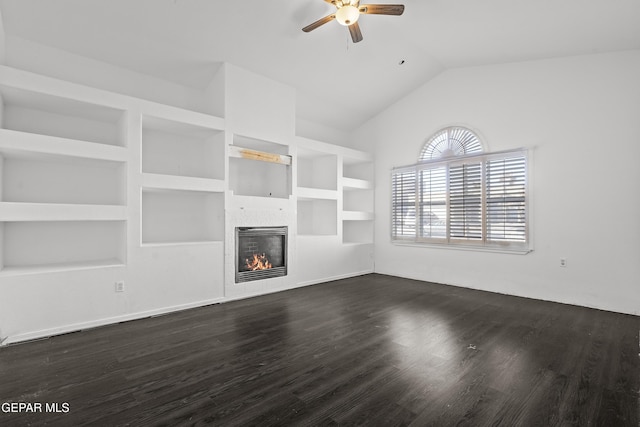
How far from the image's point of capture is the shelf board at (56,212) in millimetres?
3215

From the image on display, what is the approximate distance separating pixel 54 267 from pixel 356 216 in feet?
16.1

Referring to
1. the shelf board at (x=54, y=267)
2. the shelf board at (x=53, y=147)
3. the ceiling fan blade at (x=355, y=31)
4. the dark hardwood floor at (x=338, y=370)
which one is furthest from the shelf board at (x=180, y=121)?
the dark hardwood floor at (x=338, y=370)

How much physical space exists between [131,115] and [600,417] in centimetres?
511

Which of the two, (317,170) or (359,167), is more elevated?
(359,167)

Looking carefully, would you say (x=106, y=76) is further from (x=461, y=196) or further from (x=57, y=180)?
(x=461, y=196)

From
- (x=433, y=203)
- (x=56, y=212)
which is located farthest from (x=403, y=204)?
(x=56, y=212)

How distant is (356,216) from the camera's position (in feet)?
22.0

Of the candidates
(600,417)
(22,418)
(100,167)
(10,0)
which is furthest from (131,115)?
(600,417)

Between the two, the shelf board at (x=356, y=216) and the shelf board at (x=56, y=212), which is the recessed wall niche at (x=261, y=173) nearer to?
the shelf board at (x=356, y=216)

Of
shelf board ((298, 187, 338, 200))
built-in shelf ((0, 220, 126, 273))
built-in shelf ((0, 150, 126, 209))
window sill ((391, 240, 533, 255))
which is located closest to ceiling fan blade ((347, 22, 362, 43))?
shelf board ((298, 187, 338, 200))

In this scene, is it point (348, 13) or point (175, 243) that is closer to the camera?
point (348, 13)

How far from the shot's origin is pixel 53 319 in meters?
3.36

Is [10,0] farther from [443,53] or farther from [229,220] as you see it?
[443,53]

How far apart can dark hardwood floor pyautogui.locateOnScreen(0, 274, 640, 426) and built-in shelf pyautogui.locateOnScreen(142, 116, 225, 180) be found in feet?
7.04
